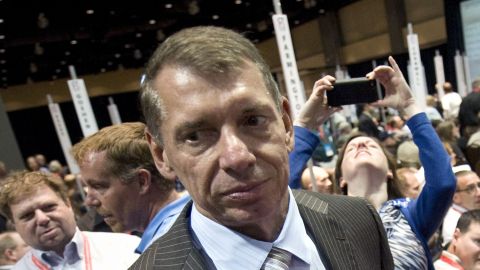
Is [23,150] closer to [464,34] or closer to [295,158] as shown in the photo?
[464,34]

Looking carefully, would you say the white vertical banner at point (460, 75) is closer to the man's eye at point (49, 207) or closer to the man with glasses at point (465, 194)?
the man with glasses at point (465, 194)

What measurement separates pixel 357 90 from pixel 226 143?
0.89m

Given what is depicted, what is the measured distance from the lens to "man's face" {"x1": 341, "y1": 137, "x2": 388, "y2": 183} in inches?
71.5

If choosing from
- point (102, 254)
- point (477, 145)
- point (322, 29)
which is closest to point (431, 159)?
point (102, 254)

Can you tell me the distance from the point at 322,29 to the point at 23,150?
14.1 m

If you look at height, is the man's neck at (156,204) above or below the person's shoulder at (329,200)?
below

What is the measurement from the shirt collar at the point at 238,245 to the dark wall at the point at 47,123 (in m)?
17.1

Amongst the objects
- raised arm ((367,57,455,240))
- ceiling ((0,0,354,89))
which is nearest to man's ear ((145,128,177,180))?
raised arm ((367,57,455,240))

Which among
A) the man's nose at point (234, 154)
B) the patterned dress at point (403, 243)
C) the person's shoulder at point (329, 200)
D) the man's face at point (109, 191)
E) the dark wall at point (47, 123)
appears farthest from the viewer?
the dark wall at point (47, 123)

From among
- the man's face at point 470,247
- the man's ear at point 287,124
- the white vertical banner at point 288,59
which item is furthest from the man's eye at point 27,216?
the man's face at point 470,247

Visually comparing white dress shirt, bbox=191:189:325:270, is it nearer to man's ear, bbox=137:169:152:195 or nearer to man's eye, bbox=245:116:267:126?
man's eye, bbox=245:116:267:126

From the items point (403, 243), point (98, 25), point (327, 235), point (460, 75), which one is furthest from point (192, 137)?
point (98, 25)

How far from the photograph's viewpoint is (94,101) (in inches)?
714

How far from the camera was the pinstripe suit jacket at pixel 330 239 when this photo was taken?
2.79ft
